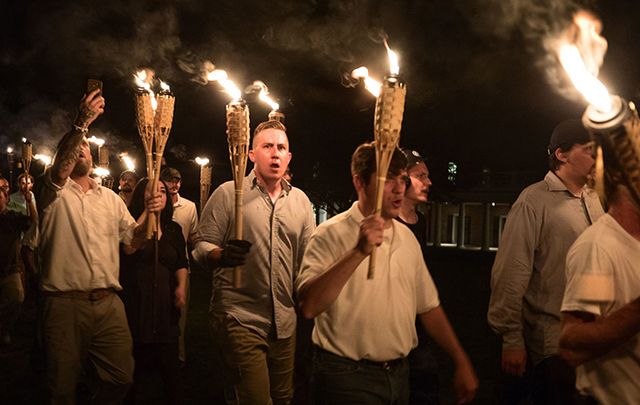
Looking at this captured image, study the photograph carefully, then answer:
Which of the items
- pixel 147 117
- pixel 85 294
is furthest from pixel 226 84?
pixel 85 294

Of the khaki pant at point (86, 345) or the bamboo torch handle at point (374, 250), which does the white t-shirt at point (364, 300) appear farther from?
the khaki pant at point (86, 345)

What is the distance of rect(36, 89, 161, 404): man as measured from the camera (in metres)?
5.28

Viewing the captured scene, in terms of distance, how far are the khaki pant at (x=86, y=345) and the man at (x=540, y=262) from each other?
2.86 m

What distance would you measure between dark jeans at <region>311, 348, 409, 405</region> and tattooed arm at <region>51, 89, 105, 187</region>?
8.46ft

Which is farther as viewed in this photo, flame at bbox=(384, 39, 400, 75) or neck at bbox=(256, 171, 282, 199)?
neck at bbox=(256, 171, 282, 199)

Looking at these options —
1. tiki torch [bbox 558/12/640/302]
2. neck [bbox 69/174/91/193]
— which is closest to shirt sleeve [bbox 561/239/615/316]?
tiki torch [bbox 558/12/640/302]

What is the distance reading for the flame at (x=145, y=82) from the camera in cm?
541

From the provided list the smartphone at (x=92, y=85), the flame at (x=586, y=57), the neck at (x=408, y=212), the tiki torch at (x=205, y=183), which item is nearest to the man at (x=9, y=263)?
the tiki torch at (x=205, y=183)

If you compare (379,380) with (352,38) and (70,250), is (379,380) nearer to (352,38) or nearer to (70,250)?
(70,250)

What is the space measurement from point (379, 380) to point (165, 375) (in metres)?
3.17

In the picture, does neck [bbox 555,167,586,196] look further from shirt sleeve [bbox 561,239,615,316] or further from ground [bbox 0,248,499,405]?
ground [bbox 0,248,499,405]

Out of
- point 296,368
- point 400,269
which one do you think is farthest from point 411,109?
point 400,269

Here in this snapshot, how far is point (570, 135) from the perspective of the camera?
5.14 metres

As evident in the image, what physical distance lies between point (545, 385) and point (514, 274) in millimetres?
773
